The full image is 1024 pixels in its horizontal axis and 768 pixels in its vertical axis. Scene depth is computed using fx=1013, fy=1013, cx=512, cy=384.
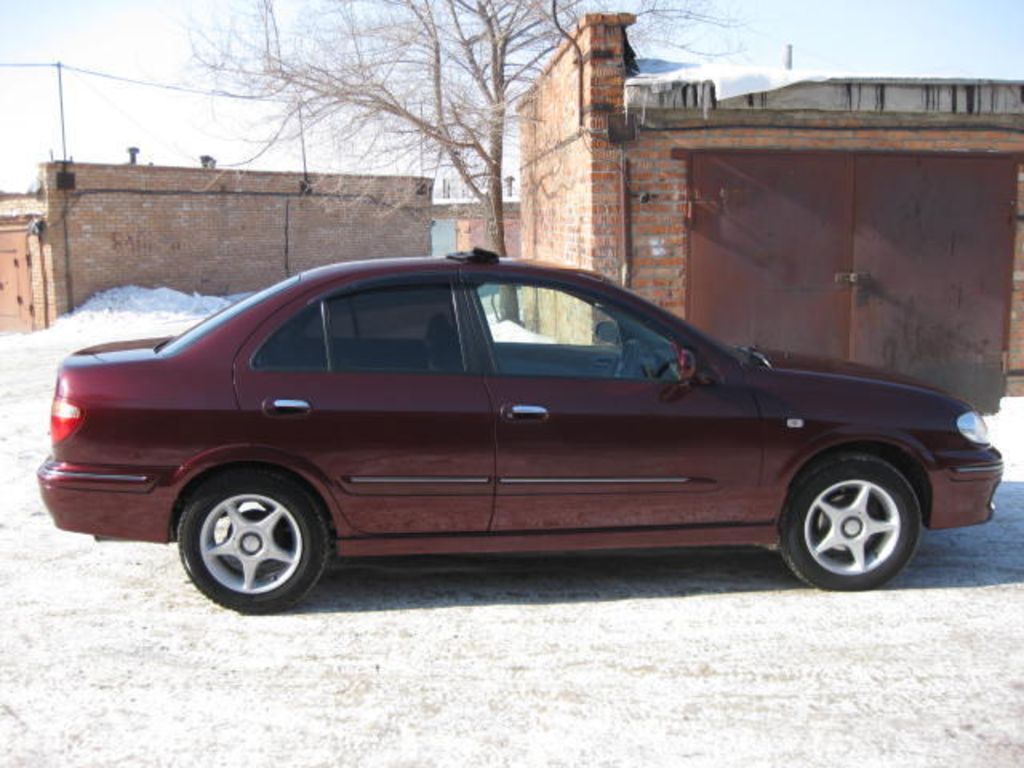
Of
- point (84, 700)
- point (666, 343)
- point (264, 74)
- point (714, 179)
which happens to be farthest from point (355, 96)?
point (84, 700)

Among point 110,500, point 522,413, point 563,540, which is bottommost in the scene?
point 563,540

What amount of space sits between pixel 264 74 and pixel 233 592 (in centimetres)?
1208

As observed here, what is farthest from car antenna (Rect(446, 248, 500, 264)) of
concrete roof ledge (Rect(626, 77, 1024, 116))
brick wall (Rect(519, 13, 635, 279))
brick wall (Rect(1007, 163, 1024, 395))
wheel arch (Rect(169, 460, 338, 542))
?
brick wall (Rect(1007, 163, 1024, 395))

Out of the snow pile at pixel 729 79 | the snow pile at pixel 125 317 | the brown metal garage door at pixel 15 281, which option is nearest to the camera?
the snow pile at pixel 729 79

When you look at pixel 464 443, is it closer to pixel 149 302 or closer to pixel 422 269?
pixel 422 269

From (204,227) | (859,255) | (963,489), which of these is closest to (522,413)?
(963,489)

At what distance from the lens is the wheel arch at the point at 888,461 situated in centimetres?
485

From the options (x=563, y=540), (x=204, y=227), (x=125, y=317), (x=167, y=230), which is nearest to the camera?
(x=563, y=540)

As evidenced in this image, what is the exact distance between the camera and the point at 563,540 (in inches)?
186

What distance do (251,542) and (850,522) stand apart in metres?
2.81

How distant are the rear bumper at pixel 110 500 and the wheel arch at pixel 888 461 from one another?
2891 millimetres

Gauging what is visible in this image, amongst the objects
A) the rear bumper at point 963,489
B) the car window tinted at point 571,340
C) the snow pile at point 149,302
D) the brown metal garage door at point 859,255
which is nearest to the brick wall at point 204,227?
the snow pile at point 149,302

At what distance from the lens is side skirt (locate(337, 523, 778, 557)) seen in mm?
4664

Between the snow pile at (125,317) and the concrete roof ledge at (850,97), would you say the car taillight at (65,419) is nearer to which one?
the concrete roof ledge at (850,97)
